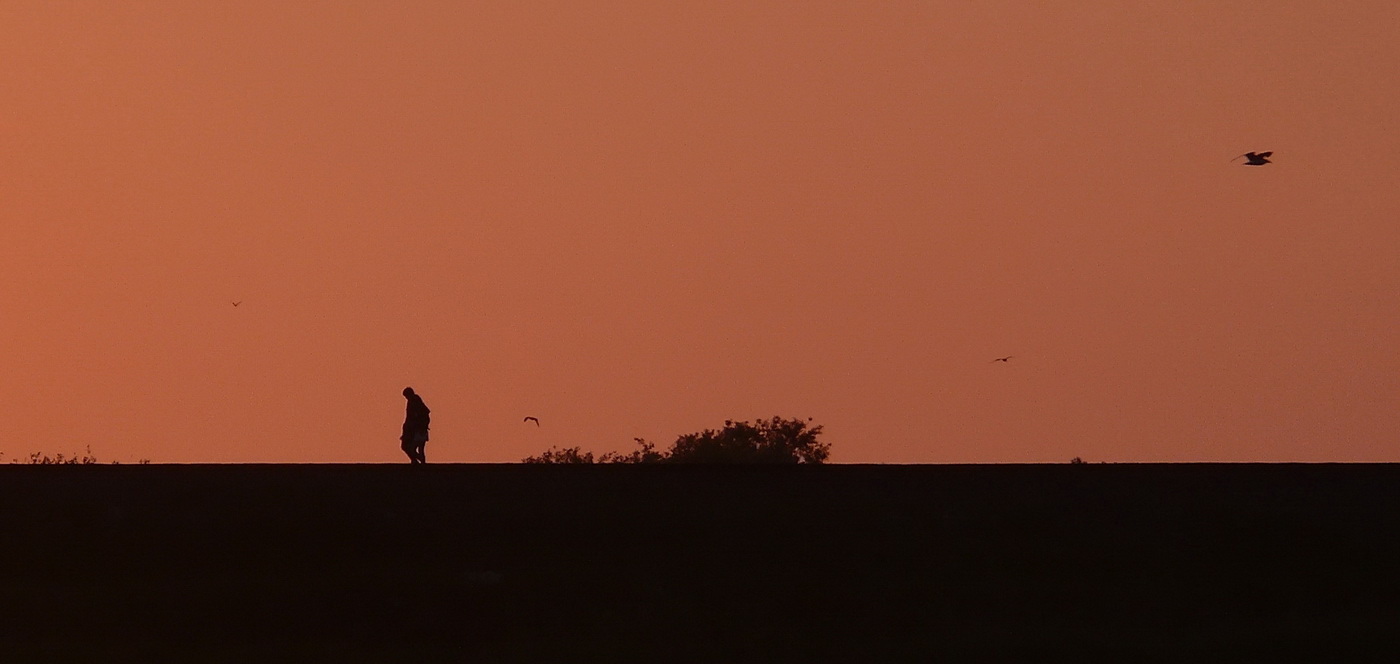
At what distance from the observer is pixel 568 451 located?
108 m
